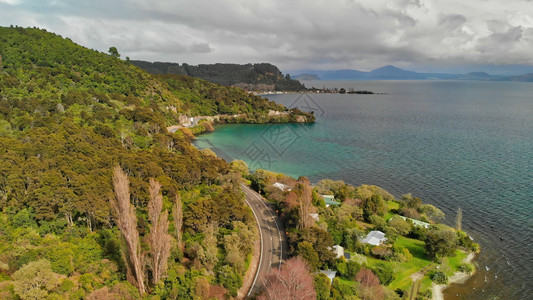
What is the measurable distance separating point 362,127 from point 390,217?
72.5 meters

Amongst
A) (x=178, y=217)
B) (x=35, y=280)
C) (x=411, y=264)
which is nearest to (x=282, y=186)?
(x=411, y=264)

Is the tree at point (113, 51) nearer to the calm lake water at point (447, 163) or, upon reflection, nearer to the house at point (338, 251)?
the calm lake water at point (447, 163)

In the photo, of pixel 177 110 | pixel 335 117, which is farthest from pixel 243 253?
pixel 335 117

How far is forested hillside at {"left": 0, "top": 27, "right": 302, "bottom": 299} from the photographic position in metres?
21.4

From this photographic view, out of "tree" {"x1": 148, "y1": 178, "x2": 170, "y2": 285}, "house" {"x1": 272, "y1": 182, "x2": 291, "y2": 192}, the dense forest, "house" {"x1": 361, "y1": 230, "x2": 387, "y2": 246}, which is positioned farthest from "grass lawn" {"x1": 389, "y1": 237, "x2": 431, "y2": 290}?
"tree" {"x1": 148, "y1": 178, "x2": 170, "y2": 285}

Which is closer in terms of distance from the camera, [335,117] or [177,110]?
[177,110]

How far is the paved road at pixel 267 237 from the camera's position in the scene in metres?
29.6

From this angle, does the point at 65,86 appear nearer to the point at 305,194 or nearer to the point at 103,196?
the point at 103,196

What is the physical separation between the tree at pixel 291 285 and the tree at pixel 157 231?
27.4ft

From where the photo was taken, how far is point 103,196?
104ft

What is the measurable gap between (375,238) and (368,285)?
9186 millimetres

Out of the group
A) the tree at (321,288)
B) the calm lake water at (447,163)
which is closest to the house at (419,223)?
the calm lake water at (447,163)

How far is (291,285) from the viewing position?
902 inches

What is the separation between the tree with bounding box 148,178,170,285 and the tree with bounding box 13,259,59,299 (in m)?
6.64
